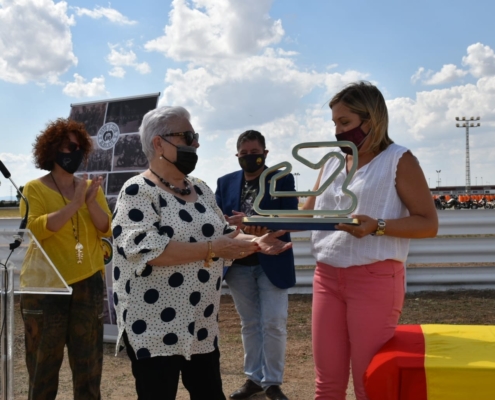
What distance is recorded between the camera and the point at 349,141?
98.3 inches

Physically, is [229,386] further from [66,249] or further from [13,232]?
[13,232]

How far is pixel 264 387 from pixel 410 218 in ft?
8.17

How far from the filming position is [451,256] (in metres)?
8.13

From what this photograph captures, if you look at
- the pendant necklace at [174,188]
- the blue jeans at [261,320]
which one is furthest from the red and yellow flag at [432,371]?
the blue jeans at [261,320]

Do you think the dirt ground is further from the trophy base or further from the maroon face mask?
the maroon face mask

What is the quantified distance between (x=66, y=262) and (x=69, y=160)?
2.18ft

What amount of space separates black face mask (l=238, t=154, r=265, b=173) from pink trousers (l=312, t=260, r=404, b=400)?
189cm

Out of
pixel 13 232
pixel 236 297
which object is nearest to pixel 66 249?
pixel 13 232

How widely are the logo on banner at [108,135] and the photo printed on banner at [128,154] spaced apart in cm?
7

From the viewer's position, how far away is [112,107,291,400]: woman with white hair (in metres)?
2.47

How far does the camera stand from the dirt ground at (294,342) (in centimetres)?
476

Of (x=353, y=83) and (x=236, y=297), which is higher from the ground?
(x=353, y=83)

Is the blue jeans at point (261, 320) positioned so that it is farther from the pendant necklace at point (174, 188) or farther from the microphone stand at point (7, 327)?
the microphone stand at point (7, 327)

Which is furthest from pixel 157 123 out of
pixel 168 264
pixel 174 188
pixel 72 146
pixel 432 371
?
pixel 432 371
